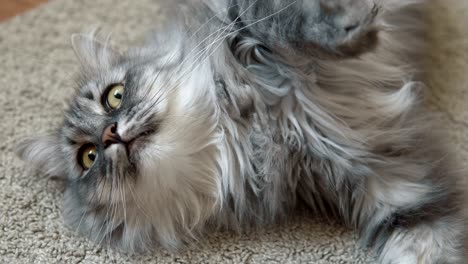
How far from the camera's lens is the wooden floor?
2.06 m

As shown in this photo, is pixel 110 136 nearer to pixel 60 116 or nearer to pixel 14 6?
pixel 60 116

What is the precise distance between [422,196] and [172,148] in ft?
1.89

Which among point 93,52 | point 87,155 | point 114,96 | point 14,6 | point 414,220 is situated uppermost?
point 14,6

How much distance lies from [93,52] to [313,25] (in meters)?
0.74

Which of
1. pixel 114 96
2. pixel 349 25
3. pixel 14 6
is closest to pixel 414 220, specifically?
pixel 349 25

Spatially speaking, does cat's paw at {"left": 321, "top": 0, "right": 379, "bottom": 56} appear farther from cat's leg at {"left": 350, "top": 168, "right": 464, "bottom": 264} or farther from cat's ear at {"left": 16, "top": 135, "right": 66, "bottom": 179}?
cat's ear at {"left": 16, "top": 135, "right": 66, "bottom": 179}

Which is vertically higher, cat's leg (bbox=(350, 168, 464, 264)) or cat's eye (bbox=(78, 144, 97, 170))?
cat's eye (bbox=(78, 144, 97, 170))

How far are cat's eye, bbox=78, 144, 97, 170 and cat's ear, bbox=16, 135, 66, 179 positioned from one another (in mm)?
87

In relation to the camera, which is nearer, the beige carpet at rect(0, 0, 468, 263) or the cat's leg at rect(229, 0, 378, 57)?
the cat's leg at rect(229, 0, 378, 57)

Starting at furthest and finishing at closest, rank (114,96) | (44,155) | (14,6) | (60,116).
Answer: (14,6), (60,116), (44,155), (114,96)

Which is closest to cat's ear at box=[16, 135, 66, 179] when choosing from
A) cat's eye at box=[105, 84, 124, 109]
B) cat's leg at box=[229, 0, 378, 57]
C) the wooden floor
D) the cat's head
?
the cat's head

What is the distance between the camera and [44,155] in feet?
Answer: 4.91

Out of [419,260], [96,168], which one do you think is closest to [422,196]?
[419,260]

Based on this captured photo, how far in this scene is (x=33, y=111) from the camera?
1705 millimetres
